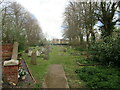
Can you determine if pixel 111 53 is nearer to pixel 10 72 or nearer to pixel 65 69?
pixel 65 69

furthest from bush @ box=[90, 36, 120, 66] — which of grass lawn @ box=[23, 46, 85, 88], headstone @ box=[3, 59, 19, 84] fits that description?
headstone @ box=[3, 59, 19, 84]

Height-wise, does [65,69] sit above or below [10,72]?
below

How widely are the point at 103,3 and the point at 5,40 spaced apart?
12548mm

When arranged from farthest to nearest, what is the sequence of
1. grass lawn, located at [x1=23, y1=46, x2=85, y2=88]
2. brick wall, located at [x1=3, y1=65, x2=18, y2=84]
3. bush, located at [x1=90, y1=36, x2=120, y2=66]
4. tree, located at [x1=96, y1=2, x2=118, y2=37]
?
tree, located at [x1=96, y1=2, x2=118, y2=37], bush, located at [x1=90, y1=36, x2=120, y2=66], grass lawn, located at [x1=23, y1=46, x2=85, y2=88], brick wall, located at [x1=3, y1=65, x2=18, y2=84]

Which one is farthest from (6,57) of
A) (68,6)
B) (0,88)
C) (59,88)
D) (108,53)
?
(68,6)

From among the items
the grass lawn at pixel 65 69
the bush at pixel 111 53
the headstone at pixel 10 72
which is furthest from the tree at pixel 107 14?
the headstone at pixel 10 72

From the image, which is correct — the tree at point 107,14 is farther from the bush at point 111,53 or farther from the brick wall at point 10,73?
the brick wall at point 10,73

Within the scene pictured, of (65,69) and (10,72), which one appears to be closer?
(10,72)

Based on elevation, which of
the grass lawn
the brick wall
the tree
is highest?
the tree

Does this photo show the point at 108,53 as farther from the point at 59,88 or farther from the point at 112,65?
the point at 59,88

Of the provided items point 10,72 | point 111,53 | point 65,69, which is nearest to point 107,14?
point 111,53

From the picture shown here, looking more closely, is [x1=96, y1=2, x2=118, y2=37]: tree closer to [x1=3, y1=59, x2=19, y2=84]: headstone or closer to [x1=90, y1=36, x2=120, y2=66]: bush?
[x1=90, y1=36, x2=120, y2=66]: bush

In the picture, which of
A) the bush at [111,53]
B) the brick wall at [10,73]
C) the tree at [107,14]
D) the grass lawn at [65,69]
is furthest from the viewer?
the tree at [107,14]

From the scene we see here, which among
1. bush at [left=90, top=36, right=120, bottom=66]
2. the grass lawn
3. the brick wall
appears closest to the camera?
the brick wall
